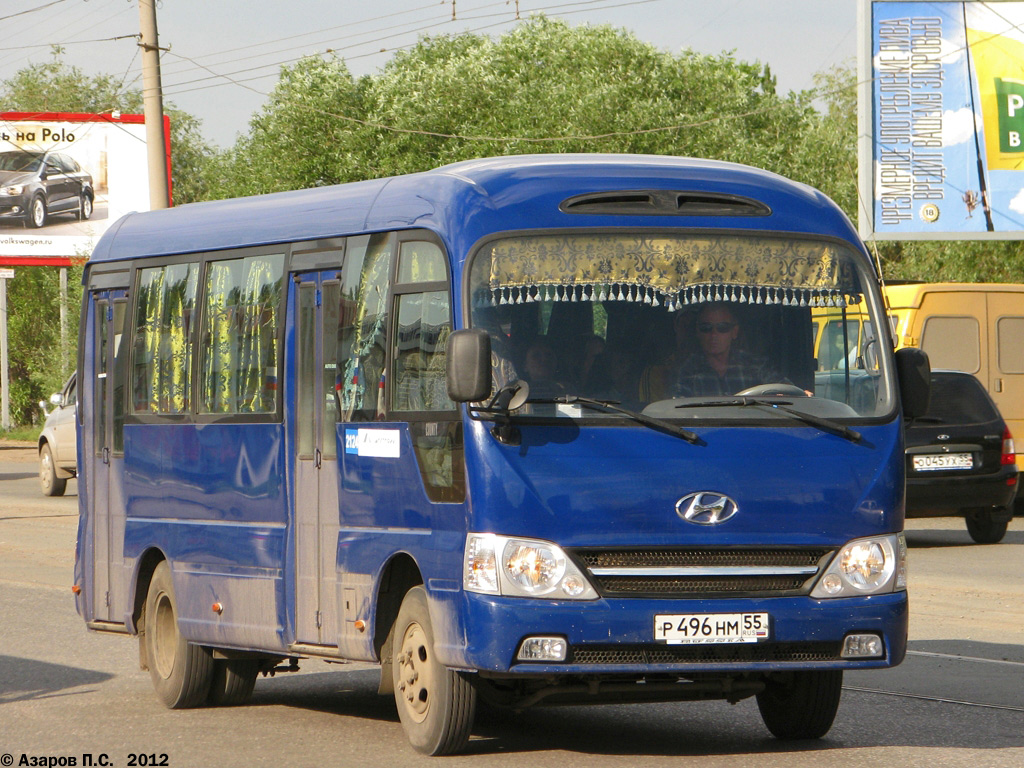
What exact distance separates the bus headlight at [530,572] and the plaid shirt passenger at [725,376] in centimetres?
93

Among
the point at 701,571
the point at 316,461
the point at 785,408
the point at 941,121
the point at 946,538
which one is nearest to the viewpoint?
the point at 701,571

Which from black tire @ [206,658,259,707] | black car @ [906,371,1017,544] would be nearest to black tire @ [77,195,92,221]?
black car @ [906,371,1017,544]

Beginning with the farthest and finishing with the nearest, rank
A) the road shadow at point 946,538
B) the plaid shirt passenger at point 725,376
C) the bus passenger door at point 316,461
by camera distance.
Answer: the road shadow at point 946,538 → the bus passenger door at point 316,461 → the plaid shirt passenger at point 725,376

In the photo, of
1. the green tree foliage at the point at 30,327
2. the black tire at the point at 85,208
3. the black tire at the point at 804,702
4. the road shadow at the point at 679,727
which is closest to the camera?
the road shadow at the point at 679,727

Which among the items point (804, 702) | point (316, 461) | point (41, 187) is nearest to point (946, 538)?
point (804, 702)

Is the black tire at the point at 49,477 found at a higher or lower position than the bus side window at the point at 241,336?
lower

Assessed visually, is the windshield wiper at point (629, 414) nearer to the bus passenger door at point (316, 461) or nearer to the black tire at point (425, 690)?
the black tire at point (425, 690)

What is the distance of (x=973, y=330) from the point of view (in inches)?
904

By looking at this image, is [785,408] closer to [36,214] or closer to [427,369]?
[427,369]

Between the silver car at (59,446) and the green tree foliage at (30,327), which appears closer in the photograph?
the silver car at (59,446)

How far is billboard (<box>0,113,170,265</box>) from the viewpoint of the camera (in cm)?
5006

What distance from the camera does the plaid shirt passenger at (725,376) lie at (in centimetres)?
774

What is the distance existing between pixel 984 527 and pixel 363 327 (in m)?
12.1

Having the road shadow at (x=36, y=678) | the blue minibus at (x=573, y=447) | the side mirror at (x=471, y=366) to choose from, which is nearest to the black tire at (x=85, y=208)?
the road shadow at (x=36, y=678)
